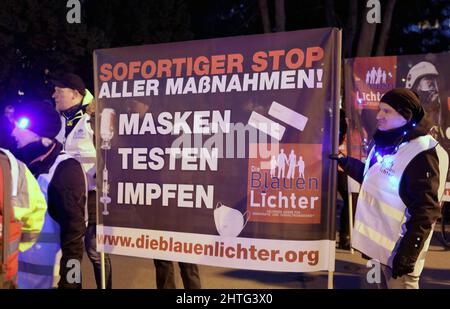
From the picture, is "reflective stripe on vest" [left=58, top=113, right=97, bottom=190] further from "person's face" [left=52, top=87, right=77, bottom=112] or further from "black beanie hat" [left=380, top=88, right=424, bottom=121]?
"black beanie hat" [left=380, top=88, right=424, bottom=121]

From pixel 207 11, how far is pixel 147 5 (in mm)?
4653

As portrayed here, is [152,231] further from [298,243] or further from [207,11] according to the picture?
[207,11]

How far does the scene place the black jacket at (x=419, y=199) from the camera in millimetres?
3154

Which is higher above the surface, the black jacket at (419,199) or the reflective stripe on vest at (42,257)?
the black jacket at (419,199)

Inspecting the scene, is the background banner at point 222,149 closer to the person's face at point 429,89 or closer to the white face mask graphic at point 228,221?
the white face mask graphic at point 228,221

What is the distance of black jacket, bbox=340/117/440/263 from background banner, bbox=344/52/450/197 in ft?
11.9

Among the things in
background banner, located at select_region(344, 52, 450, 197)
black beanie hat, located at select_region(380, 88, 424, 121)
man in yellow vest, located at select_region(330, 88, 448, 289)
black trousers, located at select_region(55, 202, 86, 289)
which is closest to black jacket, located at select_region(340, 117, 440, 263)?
man in yellow vest, located at select_region(330, 88, 448, 289)

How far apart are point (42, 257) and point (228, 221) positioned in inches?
47.6

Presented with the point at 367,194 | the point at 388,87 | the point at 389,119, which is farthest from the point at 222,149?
the point at 388,87

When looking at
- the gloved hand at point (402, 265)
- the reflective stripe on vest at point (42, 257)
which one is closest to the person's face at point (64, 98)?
the reflective stripe on vest at point (42, 257)

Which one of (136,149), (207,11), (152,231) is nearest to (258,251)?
(152,231)

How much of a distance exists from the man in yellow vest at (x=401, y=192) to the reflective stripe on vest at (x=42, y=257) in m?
1.81

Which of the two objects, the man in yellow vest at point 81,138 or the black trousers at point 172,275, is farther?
the man in yellow vest at point 81,138

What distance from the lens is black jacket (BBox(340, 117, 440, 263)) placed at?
315 centimetres
